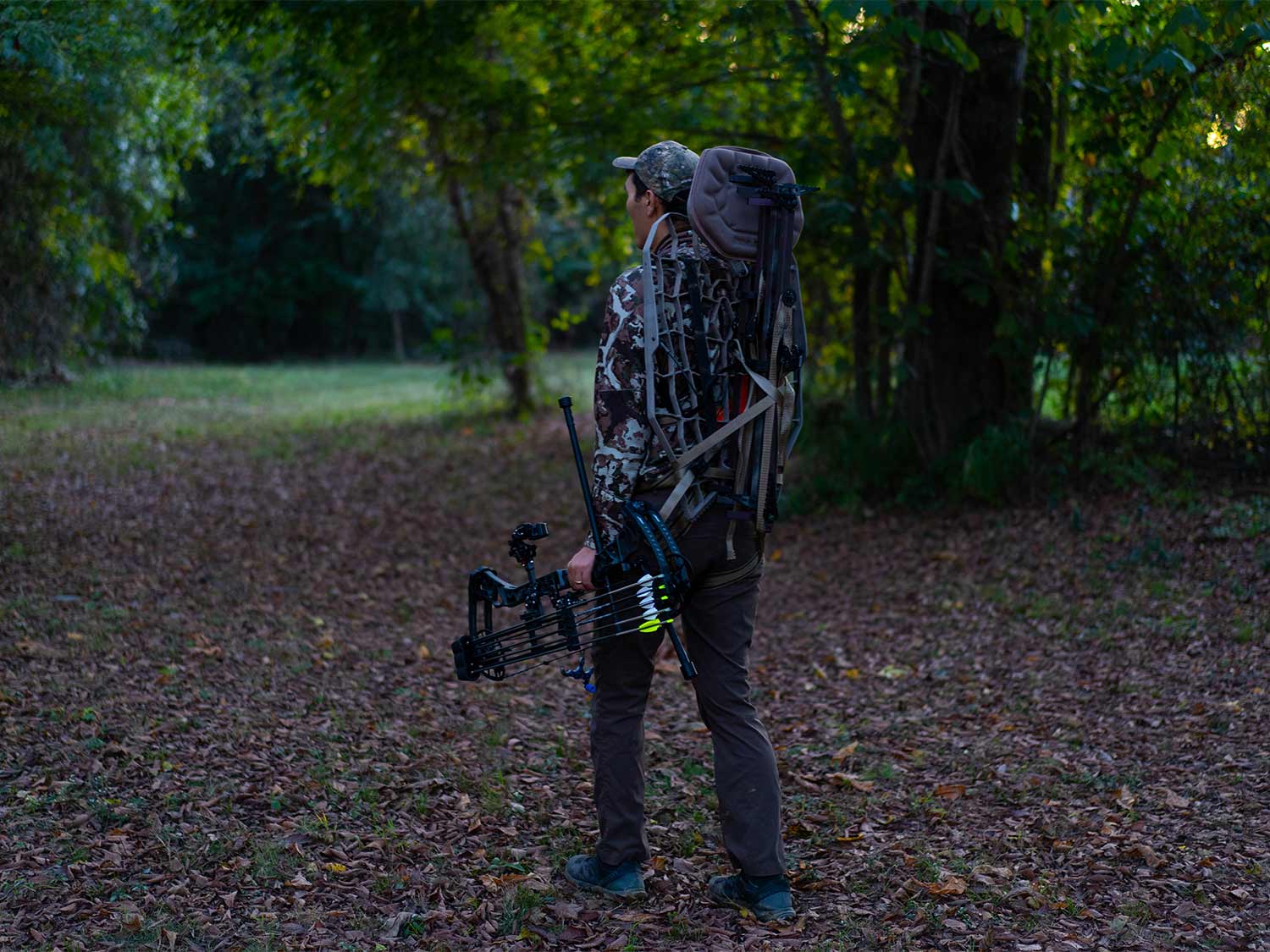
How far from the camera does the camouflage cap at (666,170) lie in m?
3.50

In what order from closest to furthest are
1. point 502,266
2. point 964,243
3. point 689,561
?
point 689,561
point 964,243
point 502,266

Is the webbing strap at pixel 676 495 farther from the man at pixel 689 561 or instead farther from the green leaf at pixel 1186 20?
the green leaf at pixel 1186 20

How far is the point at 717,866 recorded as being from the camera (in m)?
4.03

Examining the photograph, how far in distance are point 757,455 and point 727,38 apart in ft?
22.1

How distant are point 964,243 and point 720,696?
6012mm

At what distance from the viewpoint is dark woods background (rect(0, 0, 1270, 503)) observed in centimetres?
702

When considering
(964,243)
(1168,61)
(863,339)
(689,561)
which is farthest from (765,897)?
(863,339)

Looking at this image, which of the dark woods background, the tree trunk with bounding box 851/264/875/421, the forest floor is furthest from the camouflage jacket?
the tree trunk with bounding box 851/264/875/421

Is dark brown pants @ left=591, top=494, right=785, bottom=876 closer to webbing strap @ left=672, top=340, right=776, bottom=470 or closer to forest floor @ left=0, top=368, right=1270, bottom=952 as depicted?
webbing strap @ left=672, top=340, right=776, bottom=470

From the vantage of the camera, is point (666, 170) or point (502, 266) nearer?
point (666, 170)

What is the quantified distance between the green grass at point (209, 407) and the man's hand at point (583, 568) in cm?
549

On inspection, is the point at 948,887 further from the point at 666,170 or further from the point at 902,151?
the point at 902,151

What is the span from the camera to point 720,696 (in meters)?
3.53

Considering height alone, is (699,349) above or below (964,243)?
below
